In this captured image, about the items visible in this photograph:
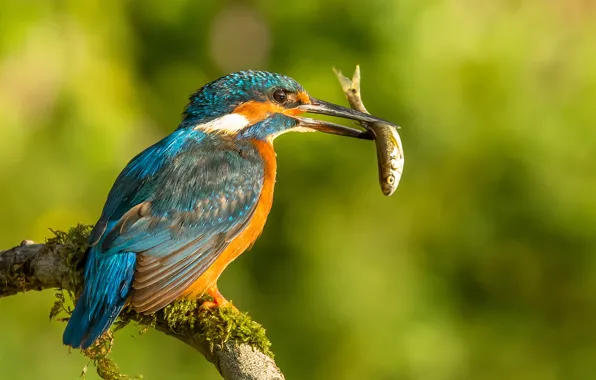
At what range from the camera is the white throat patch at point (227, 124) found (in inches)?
143

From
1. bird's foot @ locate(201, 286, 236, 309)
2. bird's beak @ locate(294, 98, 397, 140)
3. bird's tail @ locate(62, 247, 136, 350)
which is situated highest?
bird's beak @ locate(294, 98, 397, 140)

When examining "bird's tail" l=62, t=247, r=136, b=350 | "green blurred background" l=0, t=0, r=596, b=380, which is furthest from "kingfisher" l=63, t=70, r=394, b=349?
"green blurred background" l=0, t=0, r=596, b=380

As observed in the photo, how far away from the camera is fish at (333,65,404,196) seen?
341 cm

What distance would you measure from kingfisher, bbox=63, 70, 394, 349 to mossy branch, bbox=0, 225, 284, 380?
9cm

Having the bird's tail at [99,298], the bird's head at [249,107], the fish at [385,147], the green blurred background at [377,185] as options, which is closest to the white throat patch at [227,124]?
the bird's head at [249,107]

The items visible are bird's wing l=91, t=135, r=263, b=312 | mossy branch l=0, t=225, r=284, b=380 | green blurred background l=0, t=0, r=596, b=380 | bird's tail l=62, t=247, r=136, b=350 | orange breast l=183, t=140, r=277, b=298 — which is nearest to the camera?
mossy branch l=0, t=225, r=284, b=380

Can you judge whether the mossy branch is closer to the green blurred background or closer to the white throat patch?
the white throat patch

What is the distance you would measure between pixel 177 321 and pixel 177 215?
404 mm

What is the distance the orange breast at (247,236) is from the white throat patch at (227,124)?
0.08 m

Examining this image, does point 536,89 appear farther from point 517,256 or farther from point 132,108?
point 132,108

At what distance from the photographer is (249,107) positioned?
366 cm

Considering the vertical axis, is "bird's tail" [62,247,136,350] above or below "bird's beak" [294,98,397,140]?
below

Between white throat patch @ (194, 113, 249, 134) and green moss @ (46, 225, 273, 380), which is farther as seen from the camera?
white throat patch @ (194, 113, 249, 134)

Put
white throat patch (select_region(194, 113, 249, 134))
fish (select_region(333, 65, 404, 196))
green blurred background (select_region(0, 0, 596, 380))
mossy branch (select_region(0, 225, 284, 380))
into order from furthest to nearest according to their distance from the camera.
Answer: green blurred background (select_region(0, 0, 596, 380)) → white throat patch (select_region(194, 113, 249, 134)) → fish (select_region(333, 65, 404, 196)) → mossy branch (select_region(0, 225, 284, 380))
